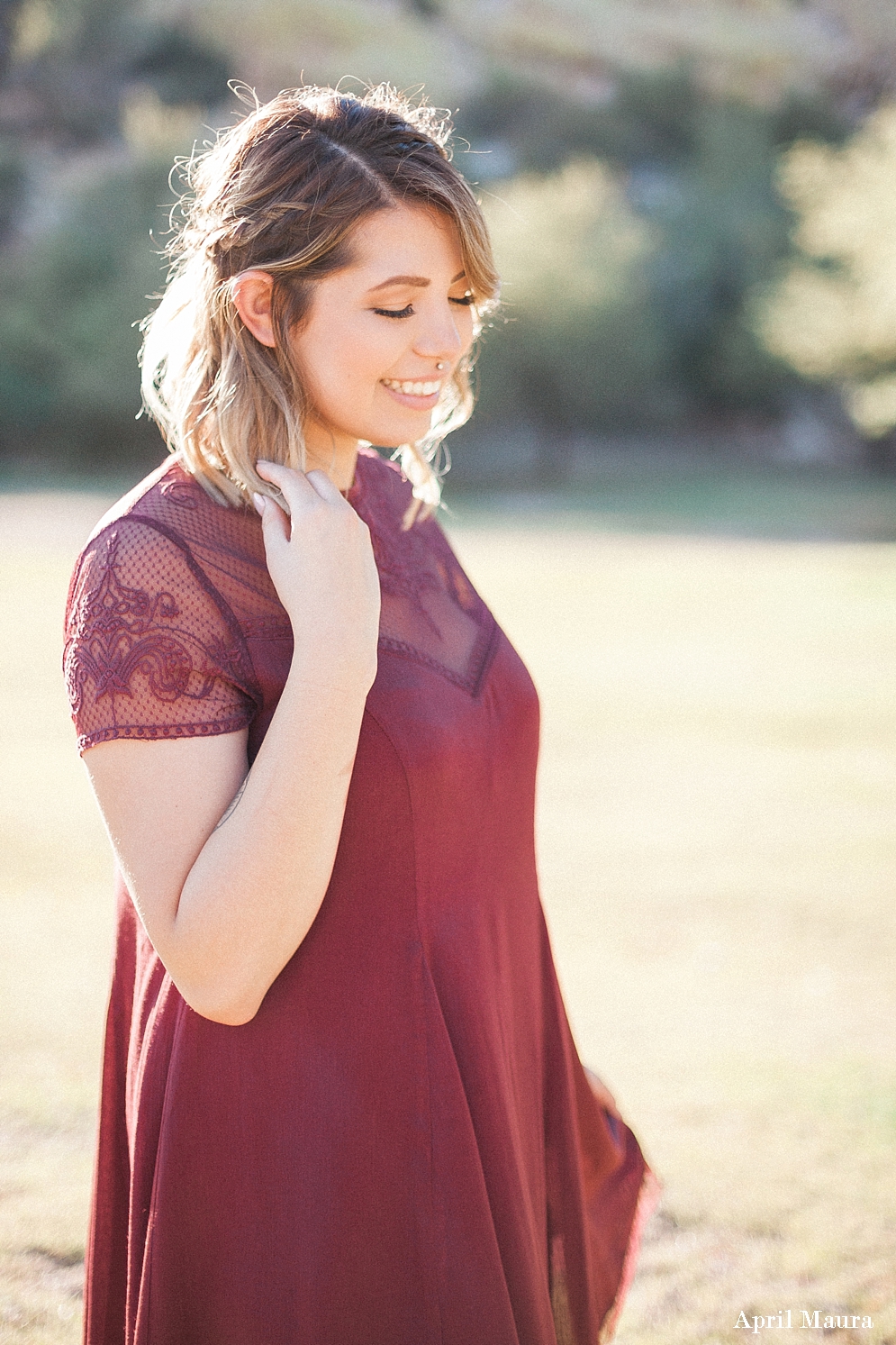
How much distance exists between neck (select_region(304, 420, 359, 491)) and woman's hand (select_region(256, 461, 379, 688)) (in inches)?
6.7

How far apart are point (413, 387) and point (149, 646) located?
1.68 ft

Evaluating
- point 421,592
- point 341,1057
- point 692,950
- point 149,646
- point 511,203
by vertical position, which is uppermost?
point 511,203

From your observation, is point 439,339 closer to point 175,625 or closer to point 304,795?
point 175,625

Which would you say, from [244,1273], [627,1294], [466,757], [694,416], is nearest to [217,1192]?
[244,1273]

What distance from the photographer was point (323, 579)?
4.43 feet

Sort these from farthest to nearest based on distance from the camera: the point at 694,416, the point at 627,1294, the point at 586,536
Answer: the point at 694,416 → the point at 586,536 → the point at 627,1294

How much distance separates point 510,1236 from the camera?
1534 millimetres

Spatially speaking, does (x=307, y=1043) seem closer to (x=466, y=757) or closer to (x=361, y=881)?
(x=361, y=881)

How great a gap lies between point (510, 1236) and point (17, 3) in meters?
48.3

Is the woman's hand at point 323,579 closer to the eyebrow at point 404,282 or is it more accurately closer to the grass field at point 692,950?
the eyebrow at point 404,282

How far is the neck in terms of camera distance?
5.24ft

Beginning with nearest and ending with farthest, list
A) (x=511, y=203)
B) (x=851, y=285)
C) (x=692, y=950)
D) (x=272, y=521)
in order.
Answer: (x=272, y=521) < (x=692, y=950) < (x=851, y=285) < (x=511, y=203)

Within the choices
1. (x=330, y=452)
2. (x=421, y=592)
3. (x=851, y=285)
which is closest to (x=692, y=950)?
(x=421, y=592)

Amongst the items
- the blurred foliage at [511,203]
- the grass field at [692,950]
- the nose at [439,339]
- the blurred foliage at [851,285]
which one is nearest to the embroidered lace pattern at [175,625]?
the nose at [439,339]
